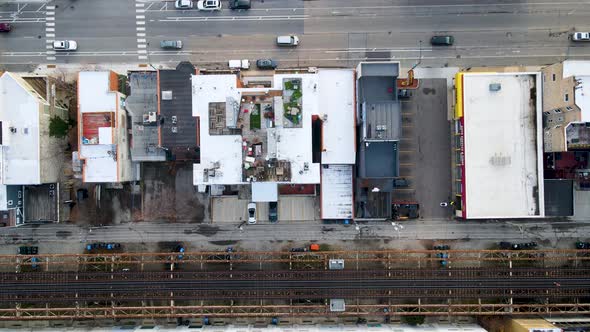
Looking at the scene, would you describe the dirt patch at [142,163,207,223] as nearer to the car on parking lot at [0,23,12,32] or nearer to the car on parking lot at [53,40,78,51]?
the car on parking lot at [53,40,78,51]

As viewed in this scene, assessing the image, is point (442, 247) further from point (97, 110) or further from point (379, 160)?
point (97, 110)

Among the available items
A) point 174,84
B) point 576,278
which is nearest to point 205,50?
point 174,84

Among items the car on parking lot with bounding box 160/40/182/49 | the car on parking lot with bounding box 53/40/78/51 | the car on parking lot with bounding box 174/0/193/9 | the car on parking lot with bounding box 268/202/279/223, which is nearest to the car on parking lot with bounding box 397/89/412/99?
the car on parking lot with bounding box 268/202/279/223

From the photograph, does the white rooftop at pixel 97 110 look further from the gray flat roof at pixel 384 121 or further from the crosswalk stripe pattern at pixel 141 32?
the gray flat roof at pixel 384 121

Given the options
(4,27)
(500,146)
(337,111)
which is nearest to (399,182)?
(337,111)

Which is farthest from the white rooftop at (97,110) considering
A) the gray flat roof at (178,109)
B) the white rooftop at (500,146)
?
the white rooftop at (500,146)

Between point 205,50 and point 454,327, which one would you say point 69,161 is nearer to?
point 205,50

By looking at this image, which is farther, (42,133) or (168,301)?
(168,301)
